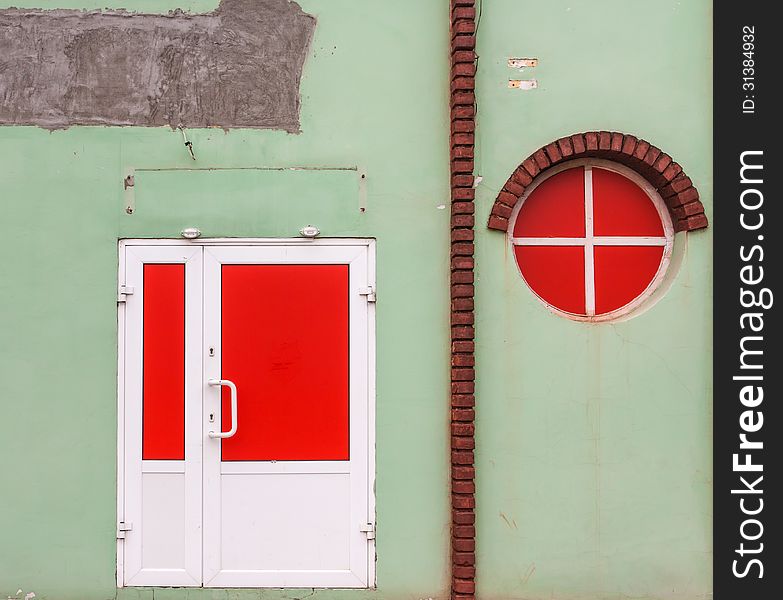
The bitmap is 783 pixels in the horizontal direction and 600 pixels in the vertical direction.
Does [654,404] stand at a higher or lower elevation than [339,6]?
lower

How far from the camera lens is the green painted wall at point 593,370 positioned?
16.9 feet

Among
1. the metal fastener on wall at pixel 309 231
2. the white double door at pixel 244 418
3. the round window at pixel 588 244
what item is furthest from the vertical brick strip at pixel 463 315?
the metal fastener on wall at pixel 309 231

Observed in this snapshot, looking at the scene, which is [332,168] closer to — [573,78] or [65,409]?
[573,78]

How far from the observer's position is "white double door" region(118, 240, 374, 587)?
513 cm

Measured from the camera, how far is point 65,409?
5148 millimetres

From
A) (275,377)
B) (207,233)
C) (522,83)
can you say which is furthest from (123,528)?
(522,83)

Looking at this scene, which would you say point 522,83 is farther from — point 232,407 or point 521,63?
point 232,407

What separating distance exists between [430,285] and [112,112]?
7.57 feet

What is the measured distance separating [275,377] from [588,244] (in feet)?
7.22

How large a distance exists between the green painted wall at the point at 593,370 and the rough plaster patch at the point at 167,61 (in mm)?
1316

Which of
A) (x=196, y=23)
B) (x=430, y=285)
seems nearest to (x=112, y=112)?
(x=196, y=23)

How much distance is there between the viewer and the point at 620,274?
17.5 feet

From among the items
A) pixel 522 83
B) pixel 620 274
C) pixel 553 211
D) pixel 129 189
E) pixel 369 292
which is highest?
pixel 522 83
